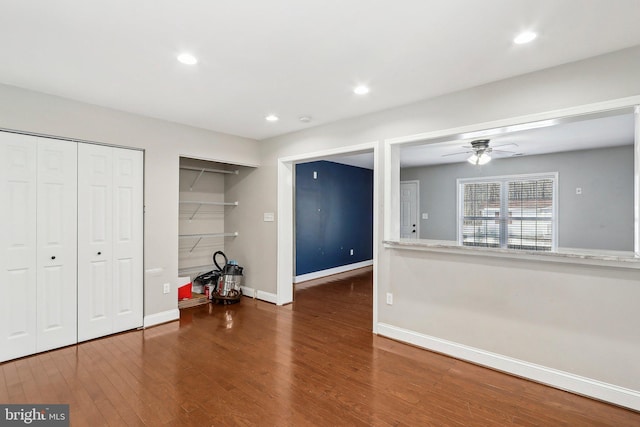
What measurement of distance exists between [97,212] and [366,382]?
10.8 feet

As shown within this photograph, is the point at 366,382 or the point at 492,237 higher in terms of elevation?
the point at 492,237

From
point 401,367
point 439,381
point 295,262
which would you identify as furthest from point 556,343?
point 295,262

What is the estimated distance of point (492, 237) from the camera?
22.5ft

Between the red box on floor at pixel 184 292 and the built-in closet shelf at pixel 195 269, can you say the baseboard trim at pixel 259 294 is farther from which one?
the red box on floor at pixel 184 292

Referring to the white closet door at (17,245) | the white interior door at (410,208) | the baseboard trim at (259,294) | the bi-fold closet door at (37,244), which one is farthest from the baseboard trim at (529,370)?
the white interior door at (410,208)

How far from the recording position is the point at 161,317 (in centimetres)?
391

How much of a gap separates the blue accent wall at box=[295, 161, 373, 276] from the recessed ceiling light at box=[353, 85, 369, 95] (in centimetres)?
323

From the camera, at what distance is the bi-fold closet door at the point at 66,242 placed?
114 inches

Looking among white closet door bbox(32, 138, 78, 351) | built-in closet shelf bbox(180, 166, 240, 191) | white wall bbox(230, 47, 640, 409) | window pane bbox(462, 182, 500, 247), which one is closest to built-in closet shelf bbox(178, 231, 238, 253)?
built-in closet shelf bbox(180, 166, 240, 191)

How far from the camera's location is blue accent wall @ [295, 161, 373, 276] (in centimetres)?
631

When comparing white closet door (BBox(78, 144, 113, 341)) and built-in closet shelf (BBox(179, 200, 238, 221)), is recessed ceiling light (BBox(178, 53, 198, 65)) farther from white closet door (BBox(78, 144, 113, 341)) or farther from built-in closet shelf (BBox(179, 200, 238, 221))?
built-in closet shelf (BBox(179, 200, 238, 221))

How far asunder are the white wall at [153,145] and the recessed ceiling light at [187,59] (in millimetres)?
1678

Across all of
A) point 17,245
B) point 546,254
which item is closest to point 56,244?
point 17,245

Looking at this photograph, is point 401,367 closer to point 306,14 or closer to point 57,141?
point 306,14
